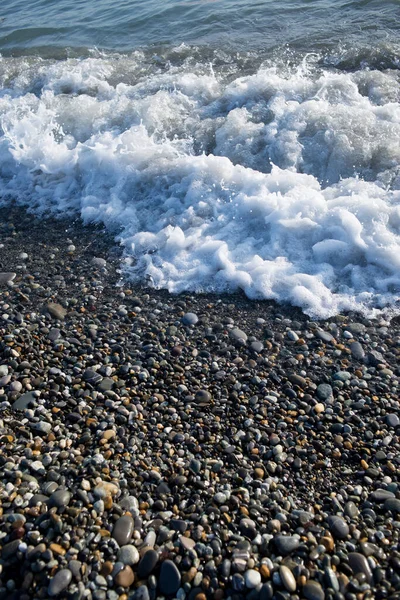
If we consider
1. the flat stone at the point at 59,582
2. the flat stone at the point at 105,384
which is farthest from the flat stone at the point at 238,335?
the flat stone at the point at 59,582

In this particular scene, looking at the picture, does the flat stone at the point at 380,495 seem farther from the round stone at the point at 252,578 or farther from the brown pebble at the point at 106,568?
the brown pebble at the point at 106,568

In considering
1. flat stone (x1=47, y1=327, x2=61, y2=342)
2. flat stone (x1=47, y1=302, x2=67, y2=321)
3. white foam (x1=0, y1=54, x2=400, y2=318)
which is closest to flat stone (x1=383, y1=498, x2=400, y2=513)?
white foam (x1=0, y1=54, x2=400, y2=318)

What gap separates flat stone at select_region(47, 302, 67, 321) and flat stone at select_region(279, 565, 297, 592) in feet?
10.9

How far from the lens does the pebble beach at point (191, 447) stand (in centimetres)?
306

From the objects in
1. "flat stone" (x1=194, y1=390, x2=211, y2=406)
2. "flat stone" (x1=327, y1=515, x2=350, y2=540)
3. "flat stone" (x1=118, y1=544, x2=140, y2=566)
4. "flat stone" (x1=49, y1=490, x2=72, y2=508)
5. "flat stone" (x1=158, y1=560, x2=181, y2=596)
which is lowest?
"flat stone" (x1=327, y1=515, x2=350, y2=540)

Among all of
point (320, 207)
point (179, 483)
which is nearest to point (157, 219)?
point (320, 207)

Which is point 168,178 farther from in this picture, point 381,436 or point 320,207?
point 381,436

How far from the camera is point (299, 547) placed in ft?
10.5

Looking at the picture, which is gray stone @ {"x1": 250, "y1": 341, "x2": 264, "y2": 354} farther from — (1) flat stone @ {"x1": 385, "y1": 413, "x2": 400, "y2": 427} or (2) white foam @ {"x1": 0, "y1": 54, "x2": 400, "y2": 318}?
(1) flat stone @ {"x1": 385, "y1": 413, "x2": 400, "y2": 427}

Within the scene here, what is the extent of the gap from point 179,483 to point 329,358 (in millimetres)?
1971

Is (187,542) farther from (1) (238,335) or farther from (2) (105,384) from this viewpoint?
(1) (238,335)

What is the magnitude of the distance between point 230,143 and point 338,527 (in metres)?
6.32

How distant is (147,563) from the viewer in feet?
10.1

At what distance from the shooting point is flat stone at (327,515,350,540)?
3.31 m
